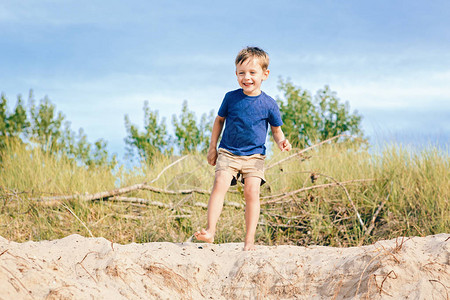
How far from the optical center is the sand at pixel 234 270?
9.87ft

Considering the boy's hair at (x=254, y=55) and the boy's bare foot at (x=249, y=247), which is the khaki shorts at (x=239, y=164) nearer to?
the boy's bare foot at (x=249, y=247)

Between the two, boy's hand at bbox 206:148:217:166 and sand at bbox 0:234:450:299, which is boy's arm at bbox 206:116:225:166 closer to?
boy's hand at bbox 206:148:217:166

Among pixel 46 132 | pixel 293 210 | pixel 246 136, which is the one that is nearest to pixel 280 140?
pixel 246 136

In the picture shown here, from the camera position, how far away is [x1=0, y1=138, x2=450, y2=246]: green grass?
5500 mm

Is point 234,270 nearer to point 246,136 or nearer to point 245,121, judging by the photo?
point 246,136

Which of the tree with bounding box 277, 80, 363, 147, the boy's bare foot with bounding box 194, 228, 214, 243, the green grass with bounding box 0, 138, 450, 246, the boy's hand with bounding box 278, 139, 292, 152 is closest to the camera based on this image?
the boy's bare foot with bounding box 194, 228, 214, 243

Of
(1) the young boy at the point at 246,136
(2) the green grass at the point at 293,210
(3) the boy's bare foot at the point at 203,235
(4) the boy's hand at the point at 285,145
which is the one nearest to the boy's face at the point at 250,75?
(1) the young boy at the point at 246,136

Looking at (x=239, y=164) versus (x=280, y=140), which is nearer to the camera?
(x=239, y=164)

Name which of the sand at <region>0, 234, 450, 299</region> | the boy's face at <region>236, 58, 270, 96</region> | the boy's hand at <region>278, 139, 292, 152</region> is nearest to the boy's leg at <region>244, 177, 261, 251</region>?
the sand at <region>0, 234, 450, 299</region>

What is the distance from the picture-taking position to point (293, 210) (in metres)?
6.02

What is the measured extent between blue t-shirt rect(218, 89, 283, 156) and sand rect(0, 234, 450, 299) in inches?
35.7

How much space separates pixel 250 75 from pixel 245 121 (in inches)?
15.7

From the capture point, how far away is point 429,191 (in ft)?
19.7

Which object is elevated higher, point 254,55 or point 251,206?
point 254,55
